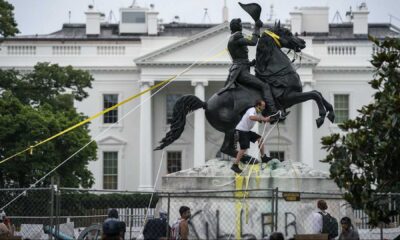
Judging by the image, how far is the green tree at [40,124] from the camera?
136ft

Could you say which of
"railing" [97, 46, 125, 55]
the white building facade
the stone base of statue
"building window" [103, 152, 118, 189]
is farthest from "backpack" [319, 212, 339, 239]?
"railing" [97, 46, 125, 55]

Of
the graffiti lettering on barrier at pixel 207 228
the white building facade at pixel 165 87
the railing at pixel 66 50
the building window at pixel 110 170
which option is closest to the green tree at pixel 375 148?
the graffiti lettering on barrier at pixel 207 228

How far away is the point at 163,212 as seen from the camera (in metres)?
17.3

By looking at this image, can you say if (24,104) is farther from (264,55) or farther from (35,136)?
(264,55)

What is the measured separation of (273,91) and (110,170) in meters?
50.0

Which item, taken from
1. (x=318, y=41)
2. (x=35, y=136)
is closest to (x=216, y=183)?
(x=35, y=136)

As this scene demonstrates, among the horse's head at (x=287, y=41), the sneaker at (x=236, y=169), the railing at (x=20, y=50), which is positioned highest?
the railing at (x=20, y=50)

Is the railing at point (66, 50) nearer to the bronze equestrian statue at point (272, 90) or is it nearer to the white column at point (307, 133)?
the white column at point (307, 133)

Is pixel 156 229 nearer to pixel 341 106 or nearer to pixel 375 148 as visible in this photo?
pixel 375 148

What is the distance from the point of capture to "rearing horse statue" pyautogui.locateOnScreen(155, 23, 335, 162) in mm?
18688

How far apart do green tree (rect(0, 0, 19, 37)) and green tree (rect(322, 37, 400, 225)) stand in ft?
91.8

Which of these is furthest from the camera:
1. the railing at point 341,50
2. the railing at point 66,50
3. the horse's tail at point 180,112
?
the railing at point 341,50

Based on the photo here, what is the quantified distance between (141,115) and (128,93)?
251 centimetres

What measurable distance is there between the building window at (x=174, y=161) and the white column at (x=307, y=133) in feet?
26.9
